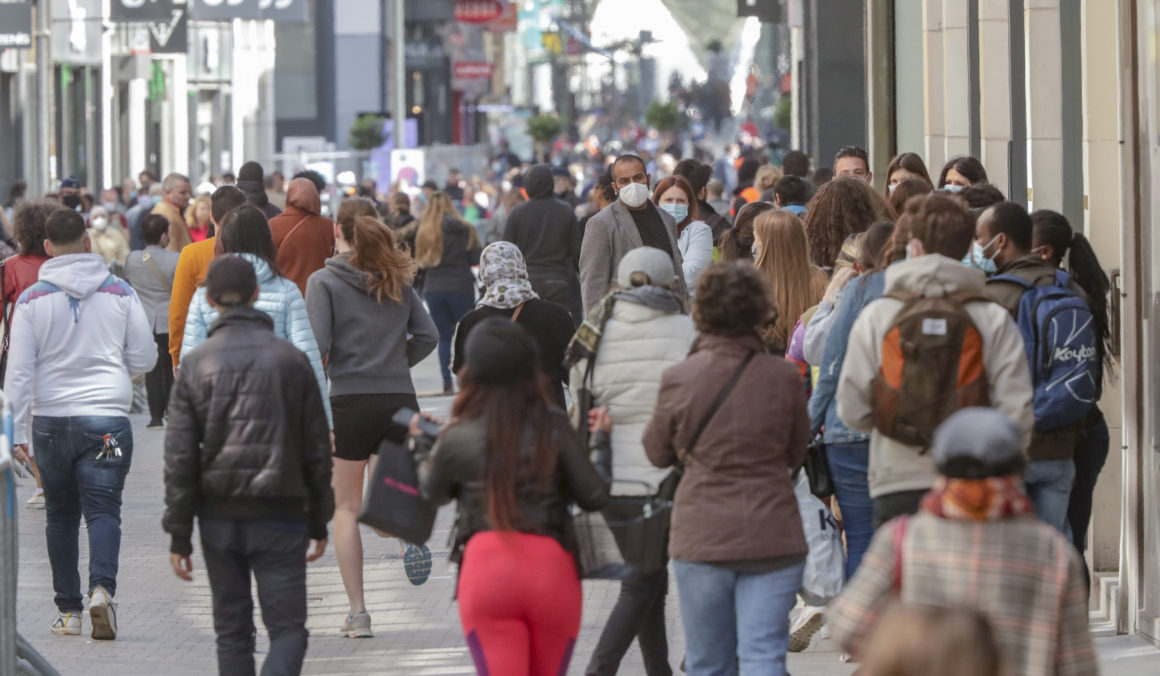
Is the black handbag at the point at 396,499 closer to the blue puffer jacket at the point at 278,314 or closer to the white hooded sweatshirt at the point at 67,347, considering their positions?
the blue puffer jacket at the point at 278,314

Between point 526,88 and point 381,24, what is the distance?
80.9 m

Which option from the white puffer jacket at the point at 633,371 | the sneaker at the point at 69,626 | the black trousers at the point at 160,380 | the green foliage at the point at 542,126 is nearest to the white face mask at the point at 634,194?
the sneaker at the point at 69,626

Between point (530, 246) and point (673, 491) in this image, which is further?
point (530, 246)

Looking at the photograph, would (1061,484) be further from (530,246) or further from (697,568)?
(530,246)

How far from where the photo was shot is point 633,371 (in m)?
6.66

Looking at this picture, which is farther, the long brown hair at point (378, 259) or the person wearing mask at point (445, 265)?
the person wearing mask at point (445, 265)

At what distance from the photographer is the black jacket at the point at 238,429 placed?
6.24 meters

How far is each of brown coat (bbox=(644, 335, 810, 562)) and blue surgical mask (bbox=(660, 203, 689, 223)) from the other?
18.7 feet

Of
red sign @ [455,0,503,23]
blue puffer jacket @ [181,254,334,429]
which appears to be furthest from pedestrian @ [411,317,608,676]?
red sign @ [455,0,503,23]

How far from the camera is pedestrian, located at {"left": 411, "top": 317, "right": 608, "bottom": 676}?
17.3ft

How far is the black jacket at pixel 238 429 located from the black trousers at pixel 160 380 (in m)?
9.88

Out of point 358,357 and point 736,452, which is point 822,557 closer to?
point 736,452

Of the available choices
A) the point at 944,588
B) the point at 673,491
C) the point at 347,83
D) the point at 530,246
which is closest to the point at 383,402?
the point at 673,491

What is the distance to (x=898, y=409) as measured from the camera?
5703 mm
